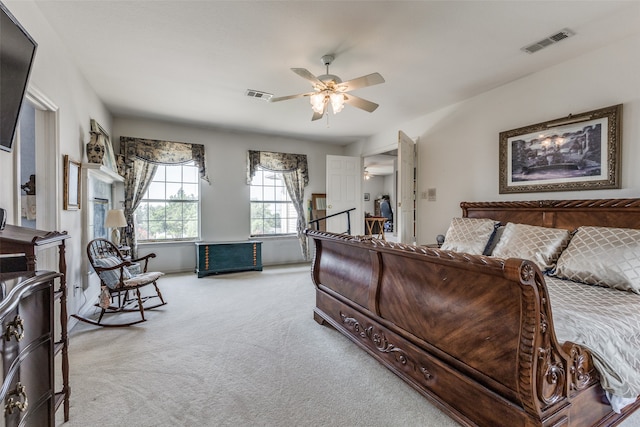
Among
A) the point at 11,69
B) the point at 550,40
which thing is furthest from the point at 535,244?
the point at 11,69

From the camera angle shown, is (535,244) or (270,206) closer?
(535,244)

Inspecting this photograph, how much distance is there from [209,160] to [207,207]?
2.96 feet

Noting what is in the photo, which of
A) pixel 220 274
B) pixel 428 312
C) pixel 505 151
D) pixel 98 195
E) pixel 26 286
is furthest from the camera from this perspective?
pixel 220 274

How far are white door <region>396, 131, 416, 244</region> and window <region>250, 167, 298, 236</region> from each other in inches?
106

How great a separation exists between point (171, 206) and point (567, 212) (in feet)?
19.1

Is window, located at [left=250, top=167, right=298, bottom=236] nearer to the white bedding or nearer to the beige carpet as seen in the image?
the beige carpet

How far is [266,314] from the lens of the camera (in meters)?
3.32

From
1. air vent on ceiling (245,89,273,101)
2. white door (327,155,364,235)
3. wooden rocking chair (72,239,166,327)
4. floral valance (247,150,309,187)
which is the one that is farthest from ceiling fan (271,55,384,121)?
floral valance (247,150,309,187)

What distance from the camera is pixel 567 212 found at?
2.93 m

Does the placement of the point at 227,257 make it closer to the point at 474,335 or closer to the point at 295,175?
the point at 295,175

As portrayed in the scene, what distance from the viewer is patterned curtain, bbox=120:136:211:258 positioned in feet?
16.0

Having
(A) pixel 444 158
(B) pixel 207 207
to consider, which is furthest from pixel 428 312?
(B) pixel 207 207

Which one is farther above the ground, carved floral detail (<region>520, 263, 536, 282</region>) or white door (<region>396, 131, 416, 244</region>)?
white door (<region>396, 131, 416, 244</region>)

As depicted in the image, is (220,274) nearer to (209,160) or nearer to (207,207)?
(207,207)
